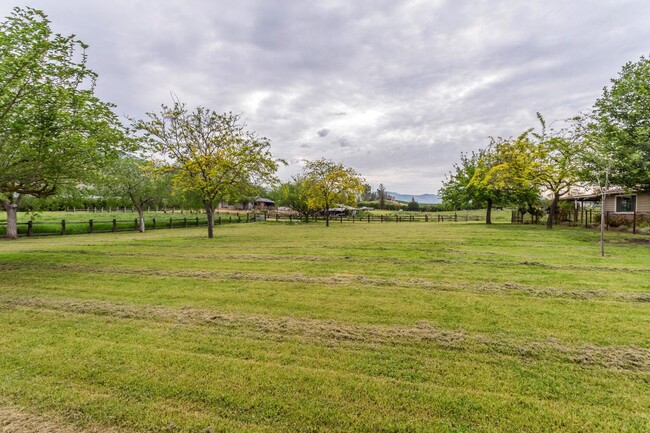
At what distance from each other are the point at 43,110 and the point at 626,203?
31.0 m

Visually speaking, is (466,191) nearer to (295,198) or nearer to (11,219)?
(295,198)

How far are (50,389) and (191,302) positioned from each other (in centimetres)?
249

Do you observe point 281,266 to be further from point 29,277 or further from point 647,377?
point 647,377

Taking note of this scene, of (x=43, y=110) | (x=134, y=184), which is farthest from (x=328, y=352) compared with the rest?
(x=134, y=184)

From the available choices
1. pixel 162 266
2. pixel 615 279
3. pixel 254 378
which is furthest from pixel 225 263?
pixel 615 279

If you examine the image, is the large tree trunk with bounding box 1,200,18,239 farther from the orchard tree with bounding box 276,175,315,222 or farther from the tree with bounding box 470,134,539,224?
the tree with bounding box 470,134,539,224

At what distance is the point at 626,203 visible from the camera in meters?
20.8

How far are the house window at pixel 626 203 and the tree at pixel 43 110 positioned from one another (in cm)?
2938

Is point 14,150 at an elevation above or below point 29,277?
above

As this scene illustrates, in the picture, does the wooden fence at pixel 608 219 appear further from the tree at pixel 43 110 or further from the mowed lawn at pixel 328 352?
the tree at pixel 43 110

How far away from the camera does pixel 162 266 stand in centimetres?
834

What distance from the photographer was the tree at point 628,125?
12.8 m

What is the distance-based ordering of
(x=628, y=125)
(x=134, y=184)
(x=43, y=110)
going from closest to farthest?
1. (x=43, y=110)
2. (x=628, y=125)
3. (x=134, y=184)

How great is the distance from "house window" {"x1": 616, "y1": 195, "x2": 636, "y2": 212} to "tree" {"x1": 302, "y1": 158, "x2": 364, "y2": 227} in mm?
20610
